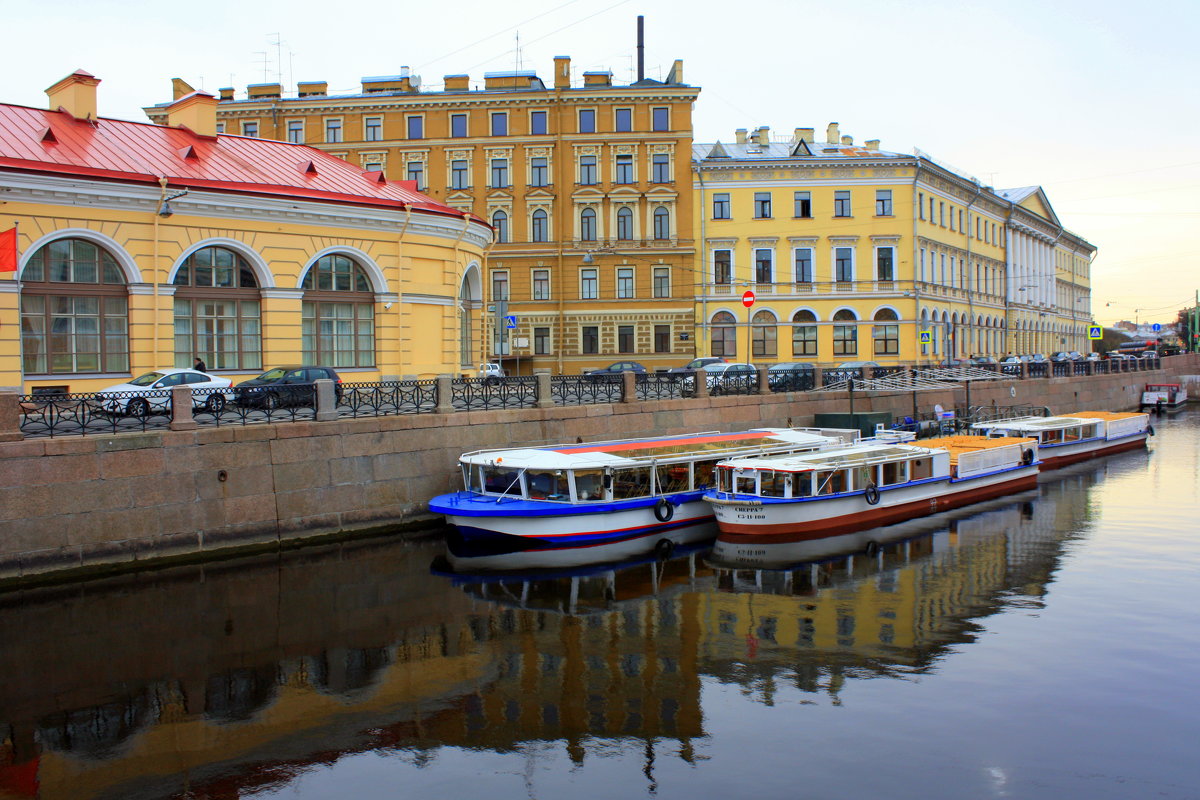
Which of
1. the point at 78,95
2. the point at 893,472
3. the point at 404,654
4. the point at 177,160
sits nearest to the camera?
the point at 404,654

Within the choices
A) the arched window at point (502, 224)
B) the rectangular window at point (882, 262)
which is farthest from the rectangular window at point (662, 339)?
the rectangular window at point (882, 262)

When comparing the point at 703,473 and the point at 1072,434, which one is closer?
the point at 703,473

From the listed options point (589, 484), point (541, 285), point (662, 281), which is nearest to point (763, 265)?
point (662, 281)

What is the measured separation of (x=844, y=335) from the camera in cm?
4716

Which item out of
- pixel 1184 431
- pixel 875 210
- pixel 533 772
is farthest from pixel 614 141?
pixel 533 772

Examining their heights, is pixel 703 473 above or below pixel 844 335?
below

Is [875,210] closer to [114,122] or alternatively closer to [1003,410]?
[1003,410]

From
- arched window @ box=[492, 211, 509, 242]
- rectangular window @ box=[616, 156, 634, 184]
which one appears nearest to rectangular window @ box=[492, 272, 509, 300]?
arched window @ box=[492, 211, 509, 242]

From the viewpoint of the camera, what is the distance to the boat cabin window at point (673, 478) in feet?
66.6

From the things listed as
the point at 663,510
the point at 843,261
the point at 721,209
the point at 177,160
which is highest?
A: the point at 721,209

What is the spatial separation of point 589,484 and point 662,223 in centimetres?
2918

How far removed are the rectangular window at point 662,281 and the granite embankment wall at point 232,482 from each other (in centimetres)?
2282

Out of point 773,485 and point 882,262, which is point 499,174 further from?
point 773,485

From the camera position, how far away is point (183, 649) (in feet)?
43.6
